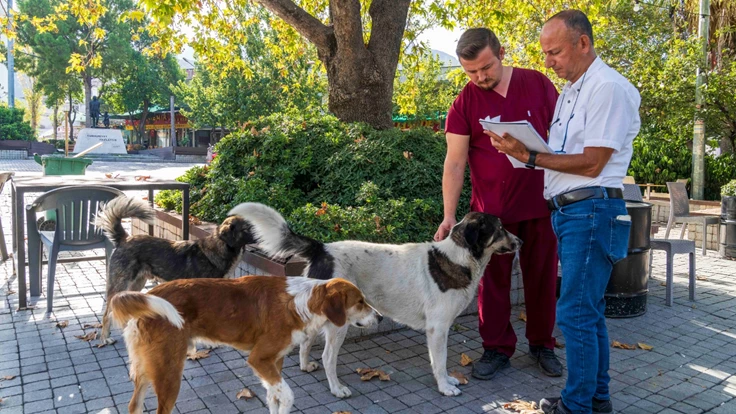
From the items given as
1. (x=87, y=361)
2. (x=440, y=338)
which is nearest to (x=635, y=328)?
(x=440, y=338)

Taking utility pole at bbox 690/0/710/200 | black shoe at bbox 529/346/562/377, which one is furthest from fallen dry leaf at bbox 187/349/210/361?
utility pole at bbox 690/0/710/200

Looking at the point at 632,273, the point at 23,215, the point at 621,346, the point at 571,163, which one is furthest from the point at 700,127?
the point at 23,215

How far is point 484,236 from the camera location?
396 centimetres

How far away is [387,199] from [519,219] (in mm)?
2583

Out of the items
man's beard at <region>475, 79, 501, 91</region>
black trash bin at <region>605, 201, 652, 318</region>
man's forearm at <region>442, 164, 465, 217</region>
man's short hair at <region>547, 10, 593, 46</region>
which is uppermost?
man's short hair at <region>547, 10, 593, 46</region>

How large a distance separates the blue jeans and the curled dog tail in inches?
62.7

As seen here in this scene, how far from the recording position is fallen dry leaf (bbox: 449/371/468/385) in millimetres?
4121

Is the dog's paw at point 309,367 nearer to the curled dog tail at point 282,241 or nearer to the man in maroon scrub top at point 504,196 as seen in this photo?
the curled dog tail at point 282,241

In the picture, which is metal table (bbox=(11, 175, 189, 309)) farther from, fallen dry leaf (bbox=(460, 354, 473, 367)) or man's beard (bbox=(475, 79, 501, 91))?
man's beard (bbox=(475, 79, 501, 91))

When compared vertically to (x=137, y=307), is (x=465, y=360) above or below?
below

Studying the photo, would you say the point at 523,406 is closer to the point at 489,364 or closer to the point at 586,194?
the point at 489,364

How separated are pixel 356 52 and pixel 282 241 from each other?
4.92 meters

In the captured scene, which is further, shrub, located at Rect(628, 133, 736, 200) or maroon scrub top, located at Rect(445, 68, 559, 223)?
shrub, located at Rect(628, 133, 736, 200)

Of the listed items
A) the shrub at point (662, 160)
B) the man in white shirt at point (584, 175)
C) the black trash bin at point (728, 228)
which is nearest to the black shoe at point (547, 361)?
the man in white shirt at point (584, 175)
